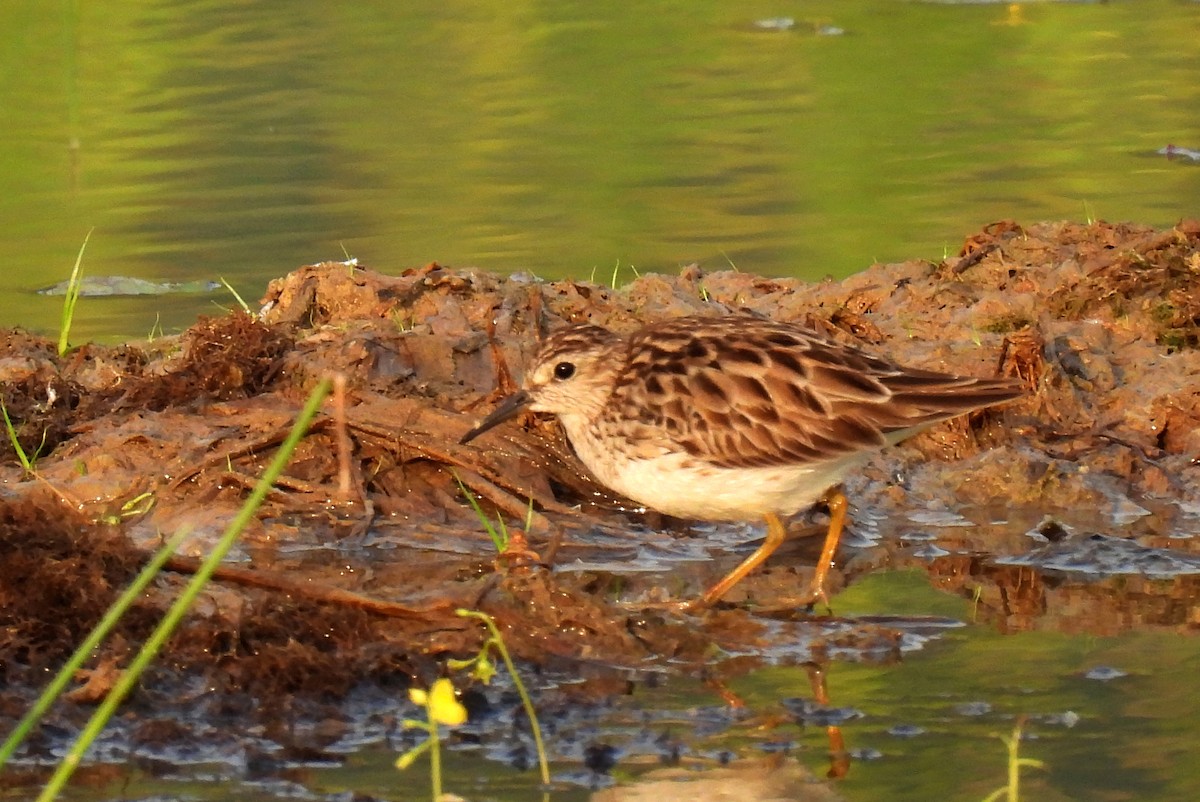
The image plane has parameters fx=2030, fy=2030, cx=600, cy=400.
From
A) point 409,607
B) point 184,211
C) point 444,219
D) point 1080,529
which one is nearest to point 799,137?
Result: point 444,219

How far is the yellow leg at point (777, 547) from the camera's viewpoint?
6.72m

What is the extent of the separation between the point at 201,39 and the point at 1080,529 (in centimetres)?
1486

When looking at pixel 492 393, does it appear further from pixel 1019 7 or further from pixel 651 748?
pixel 1019 7

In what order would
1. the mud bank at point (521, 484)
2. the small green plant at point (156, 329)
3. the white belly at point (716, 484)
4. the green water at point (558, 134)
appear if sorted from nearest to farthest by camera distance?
the mud bank at point (521, 484), the white belly at point (716, 484), the small green plant at point (156, 329), the green water at point (558, 134)

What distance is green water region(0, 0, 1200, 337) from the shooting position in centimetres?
1235

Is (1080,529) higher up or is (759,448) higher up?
(759,448)

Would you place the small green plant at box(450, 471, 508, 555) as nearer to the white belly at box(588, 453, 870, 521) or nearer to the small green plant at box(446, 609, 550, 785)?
the white belly at box(588, 453, 870, 521)

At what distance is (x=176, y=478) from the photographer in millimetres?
7777

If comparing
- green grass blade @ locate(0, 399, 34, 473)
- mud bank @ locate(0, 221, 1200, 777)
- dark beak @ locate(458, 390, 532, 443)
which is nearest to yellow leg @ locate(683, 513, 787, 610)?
mud bank @ locate(0, 221, 1200, 777)

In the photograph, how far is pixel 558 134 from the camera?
15.9 meters

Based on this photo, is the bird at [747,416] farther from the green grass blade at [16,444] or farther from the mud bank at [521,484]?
the green grass blade at [16,444]

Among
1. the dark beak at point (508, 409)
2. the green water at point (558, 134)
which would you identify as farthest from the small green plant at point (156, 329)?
the dark beak at point (508, 409)

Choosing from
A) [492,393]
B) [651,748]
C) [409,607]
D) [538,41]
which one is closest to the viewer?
[651,748]

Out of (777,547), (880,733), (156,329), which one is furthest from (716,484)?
(156,329)
